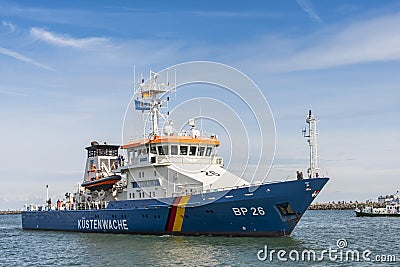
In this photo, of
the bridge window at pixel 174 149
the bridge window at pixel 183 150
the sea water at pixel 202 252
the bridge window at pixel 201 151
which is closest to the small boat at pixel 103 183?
the sea water at pixel 202 252

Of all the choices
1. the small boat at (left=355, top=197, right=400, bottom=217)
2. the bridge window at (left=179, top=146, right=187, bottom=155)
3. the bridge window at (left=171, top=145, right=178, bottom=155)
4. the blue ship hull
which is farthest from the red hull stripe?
the small boat at (left=355, top=197, right=400, bottom=217)

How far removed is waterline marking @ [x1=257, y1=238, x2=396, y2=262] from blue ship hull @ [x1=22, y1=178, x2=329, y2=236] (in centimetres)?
213

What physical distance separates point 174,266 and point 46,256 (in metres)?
7.89

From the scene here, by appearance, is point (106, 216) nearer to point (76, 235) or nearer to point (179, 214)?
point (76, 235)

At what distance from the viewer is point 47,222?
127 feet

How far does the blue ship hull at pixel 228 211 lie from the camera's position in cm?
2464

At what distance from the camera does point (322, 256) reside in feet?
71.2

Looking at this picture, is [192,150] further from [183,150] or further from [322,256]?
[322,256]

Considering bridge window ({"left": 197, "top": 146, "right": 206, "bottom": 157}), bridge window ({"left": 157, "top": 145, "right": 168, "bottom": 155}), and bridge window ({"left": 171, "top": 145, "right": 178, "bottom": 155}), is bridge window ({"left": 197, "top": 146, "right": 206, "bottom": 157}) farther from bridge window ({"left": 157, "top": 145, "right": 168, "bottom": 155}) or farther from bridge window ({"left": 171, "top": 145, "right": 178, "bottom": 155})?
bridge window ({"left": 157, "top": 145, "right": 168, "bottom": 155})

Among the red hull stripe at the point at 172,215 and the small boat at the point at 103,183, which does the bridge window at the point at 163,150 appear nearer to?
the red hull stripe at the point at 172,215

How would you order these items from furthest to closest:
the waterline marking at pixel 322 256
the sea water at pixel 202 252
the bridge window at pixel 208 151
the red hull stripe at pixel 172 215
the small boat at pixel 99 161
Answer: the small boat at pixel 99 161 → the bridge window at pixel 208 151 → the red hull stripe at pixel 172 215 → the waterline marking at pixel 322 256 → the sea water at pixel 202 252

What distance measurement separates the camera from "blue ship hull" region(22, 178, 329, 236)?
24.6 metres

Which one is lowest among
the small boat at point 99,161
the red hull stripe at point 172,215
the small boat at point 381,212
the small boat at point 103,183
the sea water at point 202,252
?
the small boat at point 381,212

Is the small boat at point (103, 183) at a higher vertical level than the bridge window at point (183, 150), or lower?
lower
